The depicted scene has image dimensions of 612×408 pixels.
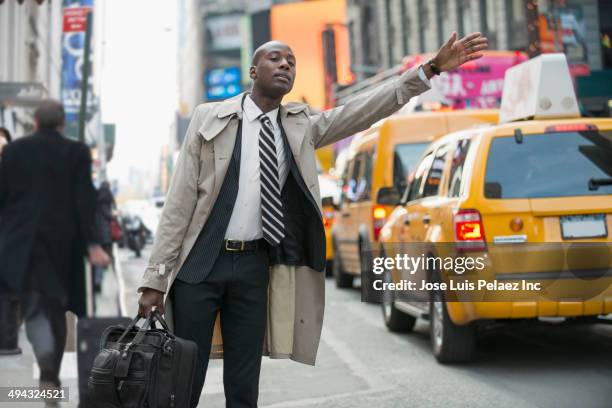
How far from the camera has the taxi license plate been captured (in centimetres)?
747

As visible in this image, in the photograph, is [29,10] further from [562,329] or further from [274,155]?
[274,155]

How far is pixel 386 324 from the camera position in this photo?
11125 mm

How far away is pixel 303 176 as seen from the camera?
4.62 metres

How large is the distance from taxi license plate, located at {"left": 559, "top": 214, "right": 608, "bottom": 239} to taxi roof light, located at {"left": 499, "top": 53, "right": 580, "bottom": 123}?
5.36 ft

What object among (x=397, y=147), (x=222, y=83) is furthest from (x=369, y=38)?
(x=222, y=83)

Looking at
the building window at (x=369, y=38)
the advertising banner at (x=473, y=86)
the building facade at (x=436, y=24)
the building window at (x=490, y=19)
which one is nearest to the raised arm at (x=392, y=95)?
the advertising banner at (x=473, y=86)

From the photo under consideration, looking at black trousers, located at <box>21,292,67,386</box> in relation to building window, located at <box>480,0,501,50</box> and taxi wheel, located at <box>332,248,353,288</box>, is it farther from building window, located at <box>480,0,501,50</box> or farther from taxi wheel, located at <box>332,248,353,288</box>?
building window, located at <box>480,0,501,50</box>

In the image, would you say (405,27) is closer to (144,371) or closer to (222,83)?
(144,371)

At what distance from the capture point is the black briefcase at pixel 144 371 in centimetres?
406

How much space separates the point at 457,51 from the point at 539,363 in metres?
4.38

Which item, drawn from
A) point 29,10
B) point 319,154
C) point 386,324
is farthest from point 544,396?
point 319,154

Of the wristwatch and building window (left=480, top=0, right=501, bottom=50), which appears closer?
the wristwatch

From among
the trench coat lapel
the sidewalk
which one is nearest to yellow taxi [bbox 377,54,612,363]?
the trench coat lapel

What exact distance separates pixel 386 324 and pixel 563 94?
3.26 meters
